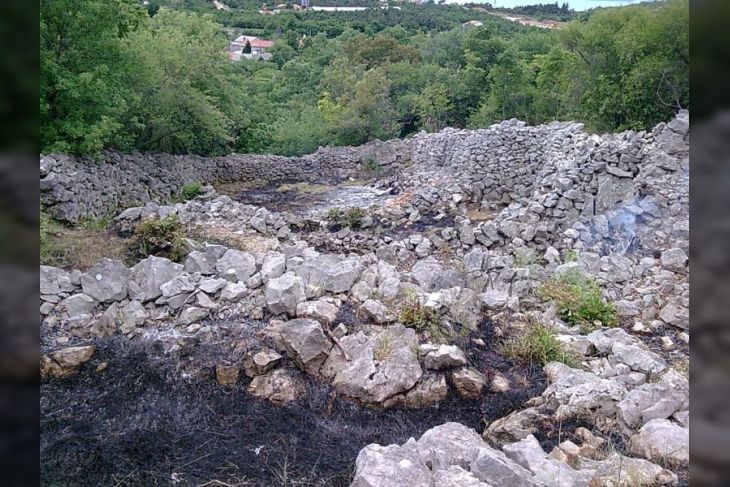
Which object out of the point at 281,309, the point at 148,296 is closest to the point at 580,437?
the point at 281,309

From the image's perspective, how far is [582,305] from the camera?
4.06 meters

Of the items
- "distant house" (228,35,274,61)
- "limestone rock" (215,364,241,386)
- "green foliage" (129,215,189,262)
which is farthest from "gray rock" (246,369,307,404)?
"distant house" (228,35,274,61)

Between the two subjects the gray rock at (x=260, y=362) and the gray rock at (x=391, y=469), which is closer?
the gray rock at (x=391, y=469)

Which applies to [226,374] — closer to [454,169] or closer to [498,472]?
[498,472]

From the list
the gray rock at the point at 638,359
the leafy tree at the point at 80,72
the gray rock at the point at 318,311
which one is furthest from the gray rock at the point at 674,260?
the leafy tree at the point at 80,72

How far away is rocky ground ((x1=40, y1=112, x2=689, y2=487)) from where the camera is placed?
2.23 metres

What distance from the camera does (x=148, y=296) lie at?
373 centimetres

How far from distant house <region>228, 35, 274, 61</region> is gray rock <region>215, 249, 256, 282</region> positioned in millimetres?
22160

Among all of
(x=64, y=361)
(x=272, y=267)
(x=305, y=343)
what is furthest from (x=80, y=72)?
(x=305, y=343)

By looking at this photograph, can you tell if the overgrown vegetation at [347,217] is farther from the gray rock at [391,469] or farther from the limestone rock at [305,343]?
the gray rock at [391,469]

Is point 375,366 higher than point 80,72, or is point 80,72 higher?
point 80,72

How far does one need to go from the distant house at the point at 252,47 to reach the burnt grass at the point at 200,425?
2353 cm

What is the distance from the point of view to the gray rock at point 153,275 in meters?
3.75

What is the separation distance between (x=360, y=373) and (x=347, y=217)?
5774 millimetres
